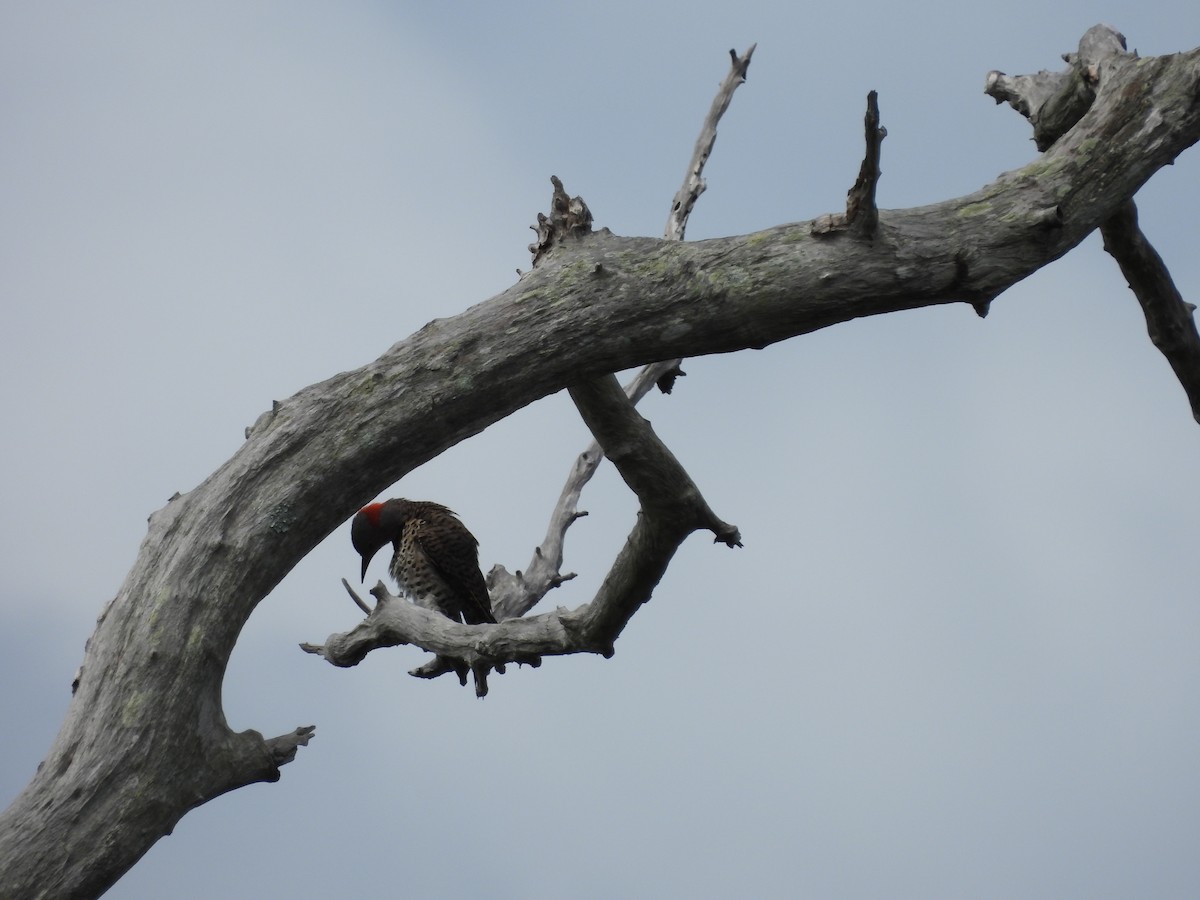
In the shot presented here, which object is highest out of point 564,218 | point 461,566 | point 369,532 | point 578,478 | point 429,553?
point 369,532

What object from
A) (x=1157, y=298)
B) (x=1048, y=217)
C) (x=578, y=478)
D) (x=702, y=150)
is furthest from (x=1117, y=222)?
(x=578, y=478)

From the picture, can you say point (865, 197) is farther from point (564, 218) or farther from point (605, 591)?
point (605, 591)

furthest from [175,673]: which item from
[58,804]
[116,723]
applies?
[58,804]

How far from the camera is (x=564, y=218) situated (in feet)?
13.2

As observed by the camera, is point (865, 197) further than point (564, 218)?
No

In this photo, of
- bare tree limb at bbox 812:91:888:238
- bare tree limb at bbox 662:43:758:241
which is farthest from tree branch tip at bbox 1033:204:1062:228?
bare tree limb at bbox 662:43:758:241

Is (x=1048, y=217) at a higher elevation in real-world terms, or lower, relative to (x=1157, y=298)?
lower

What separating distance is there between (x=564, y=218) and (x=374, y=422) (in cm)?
97

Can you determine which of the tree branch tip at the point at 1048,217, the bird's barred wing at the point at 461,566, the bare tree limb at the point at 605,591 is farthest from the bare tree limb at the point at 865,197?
the bird's barred wing at the point at 461,566

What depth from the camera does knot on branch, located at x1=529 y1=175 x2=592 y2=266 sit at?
4.00 meters

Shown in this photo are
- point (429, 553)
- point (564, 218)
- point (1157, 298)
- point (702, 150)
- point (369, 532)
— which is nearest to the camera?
point (564, 218)

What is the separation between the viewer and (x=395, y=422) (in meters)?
3.70

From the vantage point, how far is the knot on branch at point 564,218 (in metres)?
4.00

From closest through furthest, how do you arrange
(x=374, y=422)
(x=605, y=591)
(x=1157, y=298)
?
(x=374, y=422)
(x=605, y=591)
(x=1157, y=298)
